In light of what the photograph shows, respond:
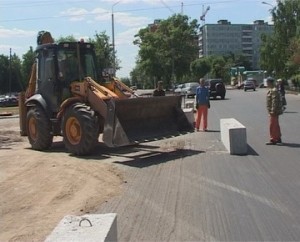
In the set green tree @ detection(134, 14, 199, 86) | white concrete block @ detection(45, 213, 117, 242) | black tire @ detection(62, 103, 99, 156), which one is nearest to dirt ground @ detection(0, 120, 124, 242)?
black tire @ detection(62, 103, 99, 156)

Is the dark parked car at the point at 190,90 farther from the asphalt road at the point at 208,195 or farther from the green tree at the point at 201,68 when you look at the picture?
the green tree at the point at 201,68

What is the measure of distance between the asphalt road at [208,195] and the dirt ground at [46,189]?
0.42 m

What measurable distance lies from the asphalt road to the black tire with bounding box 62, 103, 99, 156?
758 millimetres

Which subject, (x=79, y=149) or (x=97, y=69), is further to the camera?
(x=97, y=69)

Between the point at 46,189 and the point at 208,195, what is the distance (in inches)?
Answer: 119

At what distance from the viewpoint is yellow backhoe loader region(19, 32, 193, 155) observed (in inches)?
532

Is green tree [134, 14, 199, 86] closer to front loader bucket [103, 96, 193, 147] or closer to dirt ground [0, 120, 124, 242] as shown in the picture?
front loader bucket [103, 96, 193, 147]

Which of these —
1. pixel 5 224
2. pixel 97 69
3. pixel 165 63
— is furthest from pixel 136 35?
pixel 5 224

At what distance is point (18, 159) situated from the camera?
45.5 feet

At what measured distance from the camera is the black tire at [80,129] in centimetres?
1335

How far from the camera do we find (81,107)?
13750 millimetres

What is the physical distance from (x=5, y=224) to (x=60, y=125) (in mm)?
7463

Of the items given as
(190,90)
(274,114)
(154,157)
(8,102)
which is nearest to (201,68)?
(8,102)

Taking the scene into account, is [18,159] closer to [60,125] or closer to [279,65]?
[60,125]
